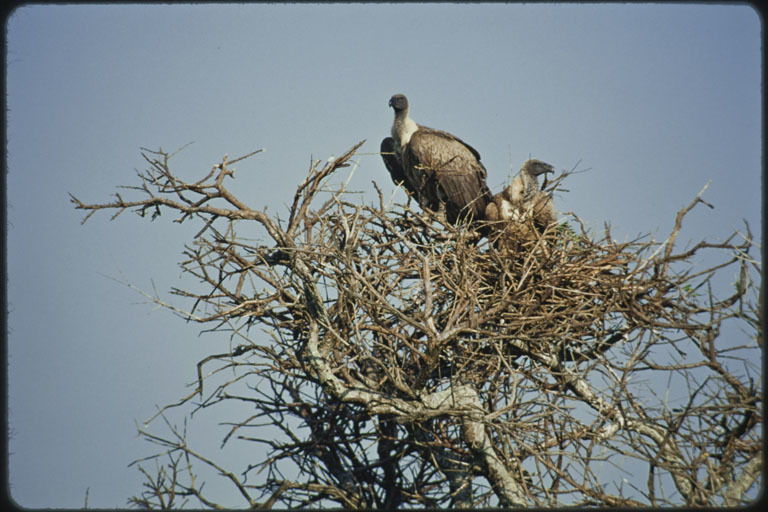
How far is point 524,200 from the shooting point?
7.54m

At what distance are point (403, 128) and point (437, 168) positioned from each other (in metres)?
0.81

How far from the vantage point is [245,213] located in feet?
18.2

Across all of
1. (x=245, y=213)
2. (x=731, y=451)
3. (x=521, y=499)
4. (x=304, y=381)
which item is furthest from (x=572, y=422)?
(x=245, y=213)

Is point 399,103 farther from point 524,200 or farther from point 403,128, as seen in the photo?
point 524,200

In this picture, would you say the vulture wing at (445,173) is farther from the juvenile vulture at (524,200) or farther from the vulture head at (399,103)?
the vulture head at (399,103)

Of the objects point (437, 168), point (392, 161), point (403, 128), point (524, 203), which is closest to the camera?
point (524, 203)

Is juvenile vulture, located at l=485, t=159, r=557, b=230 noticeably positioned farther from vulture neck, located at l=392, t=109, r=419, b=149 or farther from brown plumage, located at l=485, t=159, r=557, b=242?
vulture neck, located at l=392, t=109, r=419, b=149

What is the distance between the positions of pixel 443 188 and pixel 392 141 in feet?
3.28

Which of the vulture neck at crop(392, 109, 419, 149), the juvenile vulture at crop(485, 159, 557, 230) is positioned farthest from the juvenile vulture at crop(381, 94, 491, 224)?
the juvenile vulture at crop(485, 159, 557, 230)

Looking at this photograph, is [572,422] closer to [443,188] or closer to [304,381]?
[304,381]

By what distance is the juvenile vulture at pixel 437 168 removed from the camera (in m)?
7.85

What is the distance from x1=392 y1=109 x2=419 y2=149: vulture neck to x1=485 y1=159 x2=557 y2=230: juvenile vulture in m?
1.24

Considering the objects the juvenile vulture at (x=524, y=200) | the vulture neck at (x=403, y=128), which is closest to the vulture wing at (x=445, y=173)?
the vulture neck at (x=403, y=128)

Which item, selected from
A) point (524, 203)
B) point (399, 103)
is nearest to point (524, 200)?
point (524, 203)
